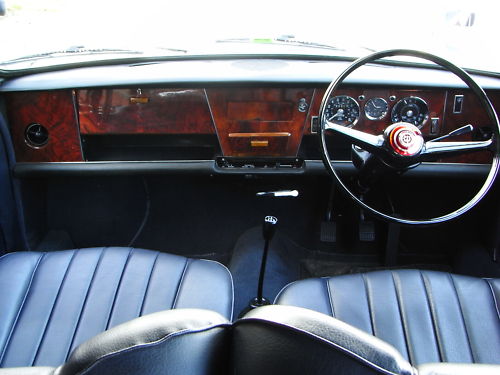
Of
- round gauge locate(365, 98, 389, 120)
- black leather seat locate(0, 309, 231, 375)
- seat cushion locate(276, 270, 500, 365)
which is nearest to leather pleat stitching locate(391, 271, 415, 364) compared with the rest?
seat cushion locate(276, 270, 500, 365)

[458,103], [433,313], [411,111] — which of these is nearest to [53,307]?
[433,313]

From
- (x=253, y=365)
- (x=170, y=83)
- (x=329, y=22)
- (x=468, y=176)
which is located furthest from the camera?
(x=329, y=22)

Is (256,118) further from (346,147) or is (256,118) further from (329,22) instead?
(329,22)

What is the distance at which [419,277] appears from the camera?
1577mm

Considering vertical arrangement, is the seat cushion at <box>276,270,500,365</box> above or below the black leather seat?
below

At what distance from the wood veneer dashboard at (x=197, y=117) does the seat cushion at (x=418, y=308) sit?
25.3 inches

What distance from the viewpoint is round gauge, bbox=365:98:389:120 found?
6.03 ft

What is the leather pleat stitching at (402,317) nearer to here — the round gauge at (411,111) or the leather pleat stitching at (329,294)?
the leather pleat stitching at (329,294)

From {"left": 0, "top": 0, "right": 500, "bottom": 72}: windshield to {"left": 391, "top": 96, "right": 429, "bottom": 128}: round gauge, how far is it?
361 millimetres

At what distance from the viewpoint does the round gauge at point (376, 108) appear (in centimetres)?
184

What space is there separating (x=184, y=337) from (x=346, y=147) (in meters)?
1.49

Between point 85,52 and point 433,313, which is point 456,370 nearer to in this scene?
point 433,313

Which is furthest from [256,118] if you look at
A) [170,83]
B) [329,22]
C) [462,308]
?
[462,308]

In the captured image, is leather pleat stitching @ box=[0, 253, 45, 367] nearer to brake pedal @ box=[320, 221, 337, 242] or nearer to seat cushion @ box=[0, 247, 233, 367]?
seat cushion @ box=[0, 247, 233, 367]
